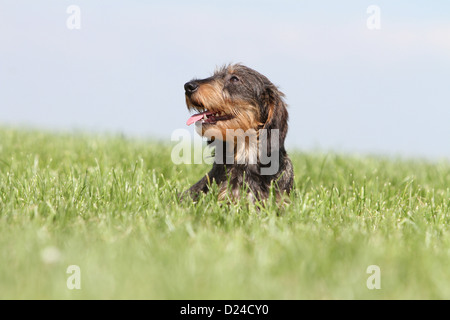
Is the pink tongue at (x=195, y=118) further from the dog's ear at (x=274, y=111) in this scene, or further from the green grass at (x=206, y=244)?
the green grass at (x=206, y=244)

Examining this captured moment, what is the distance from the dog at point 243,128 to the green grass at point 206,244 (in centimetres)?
31

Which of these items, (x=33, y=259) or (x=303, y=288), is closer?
(x=303, y=288)

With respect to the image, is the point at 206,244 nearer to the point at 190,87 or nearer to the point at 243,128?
the point at 243,128

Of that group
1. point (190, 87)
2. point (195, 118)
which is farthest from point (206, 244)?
point (190, 87)

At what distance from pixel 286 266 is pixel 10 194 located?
3.57m

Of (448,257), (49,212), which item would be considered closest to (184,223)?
(49,212)

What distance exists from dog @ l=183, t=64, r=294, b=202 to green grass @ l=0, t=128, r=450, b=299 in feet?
1.00

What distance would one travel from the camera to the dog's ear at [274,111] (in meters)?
5.81

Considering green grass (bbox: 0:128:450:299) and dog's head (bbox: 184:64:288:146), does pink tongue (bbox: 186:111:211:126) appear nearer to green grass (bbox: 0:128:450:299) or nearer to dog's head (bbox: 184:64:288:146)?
dog's head (bbox: 184:64:288:146)

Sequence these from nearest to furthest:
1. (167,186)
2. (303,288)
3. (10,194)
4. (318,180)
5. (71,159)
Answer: (303,288), (10,194), (167,186), (318,180), (71,159)

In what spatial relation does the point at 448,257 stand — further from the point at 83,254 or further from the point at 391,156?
the point at 391,156

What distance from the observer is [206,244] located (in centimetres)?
422

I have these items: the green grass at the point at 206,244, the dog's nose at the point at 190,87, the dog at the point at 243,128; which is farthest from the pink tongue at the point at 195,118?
the green grass at the point at 206,244

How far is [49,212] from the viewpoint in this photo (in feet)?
17.7
